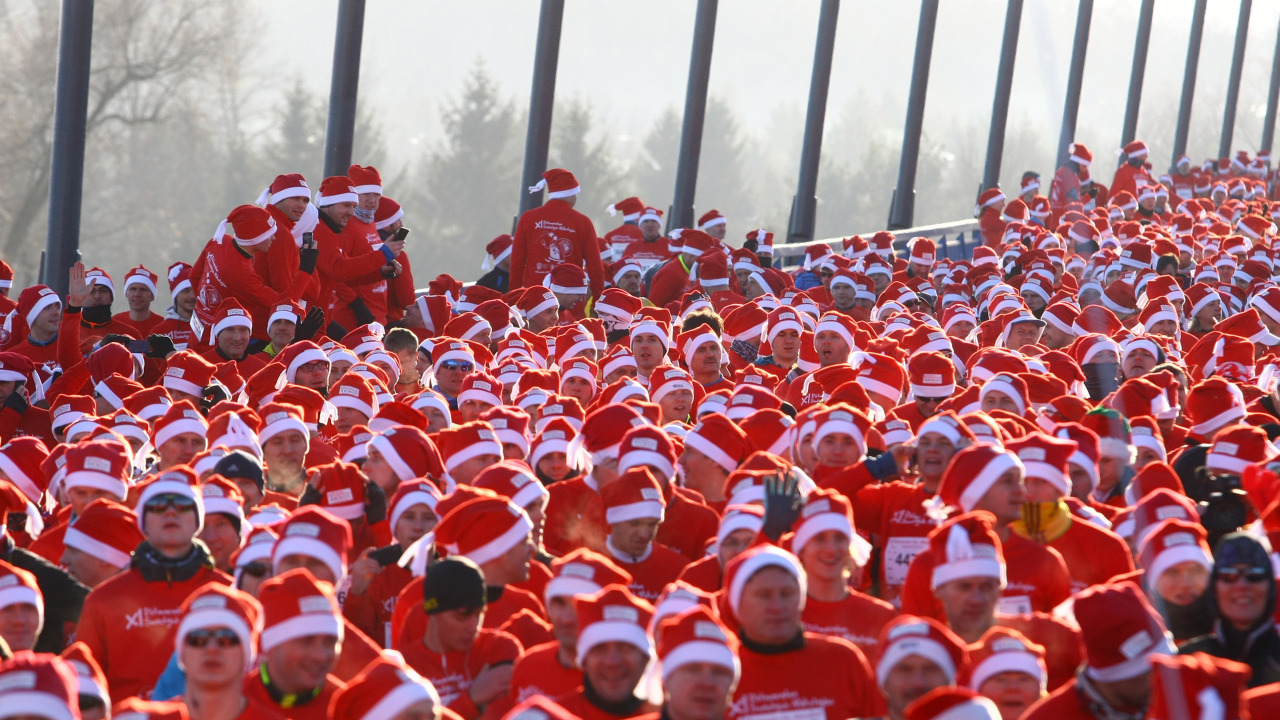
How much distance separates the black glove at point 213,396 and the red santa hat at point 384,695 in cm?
693

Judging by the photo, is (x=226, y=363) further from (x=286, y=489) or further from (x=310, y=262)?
(x=286, y=489)

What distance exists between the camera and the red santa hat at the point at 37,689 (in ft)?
16.9

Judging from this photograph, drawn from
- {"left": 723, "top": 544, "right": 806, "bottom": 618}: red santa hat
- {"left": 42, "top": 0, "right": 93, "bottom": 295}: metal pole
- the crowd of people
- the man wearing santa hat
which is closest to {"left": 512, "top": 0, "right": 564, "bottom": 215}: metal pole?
the man wearing santa hat

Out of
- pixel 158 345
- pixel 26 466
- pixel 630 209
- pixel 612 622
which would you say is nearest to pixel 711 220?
pixel 630 209

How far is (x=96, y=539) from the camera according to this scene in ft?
26.3

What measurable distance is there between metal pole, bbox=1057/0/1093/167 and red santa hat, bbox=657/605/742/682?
3709 cm

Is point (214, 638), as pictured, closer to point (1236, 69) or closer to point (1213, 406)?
point (1213, 406)

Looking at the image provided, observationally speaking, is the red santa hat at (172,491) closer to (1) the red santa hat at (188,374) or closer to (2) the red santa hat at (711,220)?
(1) the red santa hat at (188,374)

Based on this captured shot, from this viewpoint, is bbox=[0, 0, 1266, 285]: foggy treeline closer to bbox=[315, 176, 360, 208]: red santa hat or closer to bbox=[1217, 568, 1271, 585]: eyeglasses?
bbox=[315, 176, 360, 208]: red santa hat

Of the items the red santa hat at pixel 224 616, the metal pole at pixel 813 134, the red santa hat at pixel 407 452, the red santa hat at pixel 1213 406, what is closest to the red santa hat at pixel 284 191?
the red santa hat at pixel 407 452

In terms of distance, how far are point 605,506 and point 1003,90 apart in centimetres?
3130

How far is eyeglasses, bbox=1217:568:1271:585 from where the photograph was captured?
6008 millimetres

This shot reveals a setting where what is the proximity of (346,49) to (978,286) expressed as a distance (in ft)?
25.4

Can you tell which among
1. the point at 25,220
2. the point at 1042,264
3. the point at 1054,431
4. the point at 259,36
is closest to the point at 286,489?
the point at 1054,431
